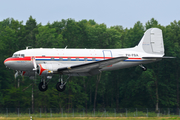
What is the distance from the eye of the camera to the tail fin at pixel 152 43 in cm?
3784

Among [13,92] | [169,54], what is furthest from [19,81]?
[169,54]

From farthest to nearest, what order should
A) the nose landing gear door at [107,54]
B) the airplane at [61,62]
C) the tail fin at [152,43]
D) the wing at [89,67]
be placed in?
the tail fin at [152,43], the nose landing gear door at [107,54], the airplane at [61,62], the wing at [89,67]

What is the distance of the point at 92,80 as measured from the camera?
73.3 metres

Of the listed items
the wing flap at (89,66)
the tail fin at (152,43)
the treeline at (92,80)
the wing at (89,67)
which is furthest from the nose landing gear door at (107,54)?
the treeline at (92,80)

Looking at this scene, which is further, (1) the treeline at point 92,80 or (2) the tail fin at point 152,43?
(1) the treeline at point 92,80

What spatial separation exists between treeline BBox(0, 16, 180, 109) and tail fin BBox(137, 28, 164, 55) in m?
26.4

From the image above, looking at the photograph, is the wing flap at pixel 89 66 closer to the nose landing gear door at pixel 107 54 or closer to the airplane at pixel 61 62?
the airplane at pixel 61 62

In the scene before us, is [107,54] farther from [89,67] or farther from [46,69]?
[46,69]

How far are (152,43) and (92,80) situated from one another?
119ft

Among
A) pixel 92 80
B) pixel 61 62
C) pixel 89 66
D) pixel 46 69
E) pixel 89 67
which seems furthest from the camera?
pixel 92 80

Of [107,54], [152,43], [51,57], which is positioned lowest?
[51,57]

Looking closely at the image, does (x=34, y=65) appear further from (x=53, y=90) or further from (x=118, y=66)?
(x=53, y=90)

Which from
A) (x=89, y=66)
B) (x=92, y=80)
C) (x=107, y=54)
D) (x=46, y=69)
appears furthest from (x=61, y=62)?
(x=92, y=80)

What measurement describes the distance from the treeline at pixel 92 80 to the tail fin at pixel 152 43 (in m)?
26.4
